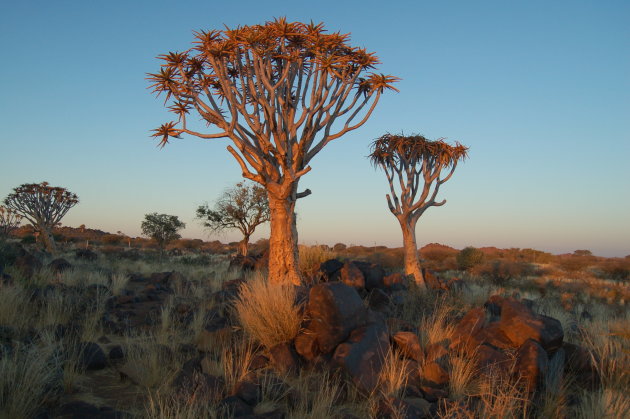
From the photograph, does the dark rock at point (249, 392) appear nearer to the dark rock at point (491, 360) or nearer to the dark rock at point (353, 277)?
the dark rock at point (491, 360)

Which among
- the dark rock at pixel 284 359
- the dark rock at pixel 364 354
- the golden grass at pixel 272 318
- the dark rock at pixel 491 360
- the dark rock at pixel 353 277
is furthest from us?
the dark rock at pixel 353 277

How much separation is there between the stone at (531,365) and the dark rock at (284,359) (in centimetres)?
253

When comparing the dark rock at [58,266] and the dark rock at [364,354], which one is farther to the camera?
the dark rock at [58,266]

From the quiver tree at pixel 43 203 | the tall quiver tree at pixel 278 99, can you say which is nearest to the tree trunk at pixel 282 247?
the tall quiver tree at pixel 278 99

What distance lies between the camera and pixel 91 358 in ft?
16.5

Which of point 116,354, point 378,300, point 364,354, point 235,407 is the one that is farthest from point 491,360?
point 116,354

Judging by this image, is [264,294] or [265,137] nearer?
[264,294]

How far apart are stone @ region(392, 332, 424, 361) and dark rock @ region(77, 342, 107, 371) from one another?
3658 mm

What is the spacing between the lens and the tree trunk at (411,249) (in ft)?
41.7

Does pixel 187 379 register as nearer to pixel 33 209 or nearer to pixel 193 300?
pixel 193 300

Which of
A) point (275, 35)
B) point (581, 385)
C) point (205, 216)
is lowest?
point (581, 385)

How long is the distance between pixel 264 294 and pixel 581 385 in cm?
426

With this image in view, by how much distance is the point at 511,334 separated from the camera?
546cm

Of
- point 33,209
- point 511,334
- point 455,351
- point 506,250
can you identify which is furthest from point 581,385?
point 506,250
